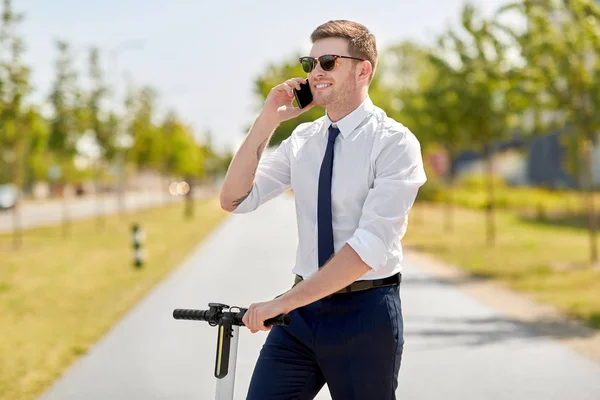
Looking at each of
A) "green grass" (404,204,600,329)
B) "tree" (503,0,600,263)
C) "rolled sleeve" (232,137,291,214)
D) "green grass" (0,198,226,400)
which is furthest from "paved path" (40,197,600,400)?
"tree" (503,0,600,263)

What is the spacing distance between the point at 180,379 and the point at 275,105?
14.3 feet

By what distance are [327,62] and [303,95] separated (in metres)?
0.15

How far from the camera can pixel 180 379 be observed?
7.11m

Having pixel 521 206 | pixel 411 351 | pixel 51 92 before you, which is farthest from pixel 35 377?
pixel 521 206

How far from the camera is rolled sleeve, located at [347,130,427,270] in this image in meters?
2.90

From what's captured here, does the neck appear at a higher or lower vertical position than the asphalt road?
higher

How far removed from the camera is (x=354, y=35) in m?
3.06

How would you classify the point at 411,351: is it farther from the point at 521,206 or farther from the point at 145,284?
→ the point at 521,206

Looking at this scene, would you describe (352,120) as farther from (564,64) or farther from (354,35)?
(564,64)

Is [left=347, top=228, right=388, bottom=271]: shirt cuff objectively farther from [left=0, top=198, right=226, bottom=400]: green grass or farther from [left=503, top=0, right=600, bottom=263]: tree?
[left=503, top=0, right=600, bottom=263]: tree

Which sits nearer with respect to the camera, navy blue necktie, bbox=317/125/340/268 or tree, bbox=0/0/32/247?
navy blue necktie, bbox=317/125/340/268

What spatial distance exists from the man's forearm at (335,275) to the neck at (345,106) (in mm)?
492

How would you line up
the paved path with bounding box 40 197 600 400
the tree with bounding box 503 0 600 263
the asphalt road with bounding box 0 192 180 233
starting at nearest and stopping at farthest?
the paved path with bounding box 40 197 600 400 → the tree with bounding box 503 0 600 263 → the asphalt road with bounding box 0 192 180 233

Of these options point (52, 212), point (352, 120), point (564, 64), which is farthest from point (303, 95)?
point (52, 212)
